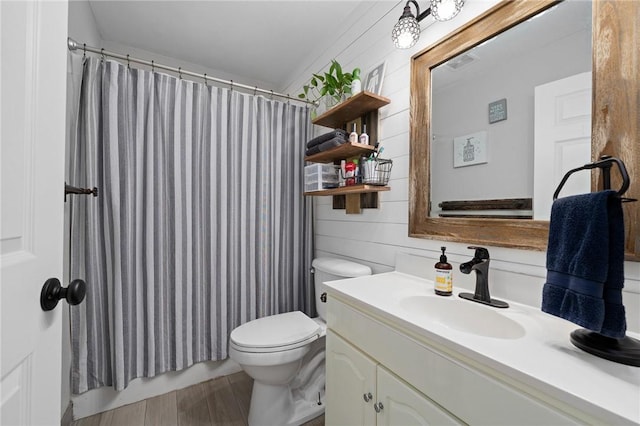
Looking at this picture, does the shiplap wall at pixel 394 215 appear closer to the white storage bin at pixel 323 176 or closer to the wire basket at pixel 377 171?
the wire basket at pixel 377 171

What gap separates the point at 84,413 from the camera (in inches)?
60.0

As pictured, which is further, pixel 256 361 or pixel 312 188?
pixel 312 188

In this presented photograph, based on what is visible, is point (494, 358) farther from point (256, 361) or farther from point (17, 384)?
point (256, 361)

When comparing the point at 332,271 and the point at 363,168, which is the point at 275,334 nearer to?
the point at 332,271

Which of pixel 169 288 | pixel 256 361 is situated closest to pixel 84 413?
pixel 169 288

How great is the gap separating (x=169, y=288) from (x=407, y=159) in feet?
5.26

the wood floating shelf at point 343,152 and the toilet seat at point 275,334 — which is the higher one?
the wood floating shelf at point 343,152

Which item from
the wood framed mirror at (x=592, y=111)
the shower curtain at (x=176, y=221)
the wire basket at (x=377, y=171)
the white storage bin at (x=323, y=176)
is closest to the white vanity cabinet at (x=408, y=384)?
the wood framed mirror at (x=592, y=111)

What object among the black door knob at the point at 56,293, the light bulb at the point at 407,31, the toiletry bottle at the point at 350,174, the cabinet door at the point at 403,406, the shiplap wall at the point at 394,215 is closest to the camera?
the black door knob at the point at 56,293

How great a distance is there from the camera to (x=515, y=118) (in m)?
1.03

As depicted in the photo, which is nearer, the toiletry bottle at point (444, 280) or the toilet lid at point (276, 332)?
the toiletry bottle at point (444, 280)

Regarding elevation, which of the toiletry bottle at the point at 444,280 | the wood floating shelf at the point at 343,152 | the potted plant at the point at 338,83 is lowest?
the toiletry bottle at the point at 444,280

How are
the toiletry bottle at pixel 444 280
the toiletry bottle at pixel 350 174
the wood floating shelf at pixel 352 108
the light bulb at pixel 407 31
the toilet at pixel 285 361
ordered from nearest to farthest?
1. the toiletry bottle at pixel 444 280
2. the light bulb at pixel 407 31
3. the toilet at pixel 285 361
4. the wood floating shelf at pixel 352 108
5. the toiletry bottle at pixel 350 174

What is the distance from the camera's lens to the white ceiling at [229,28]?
1.74 metres
